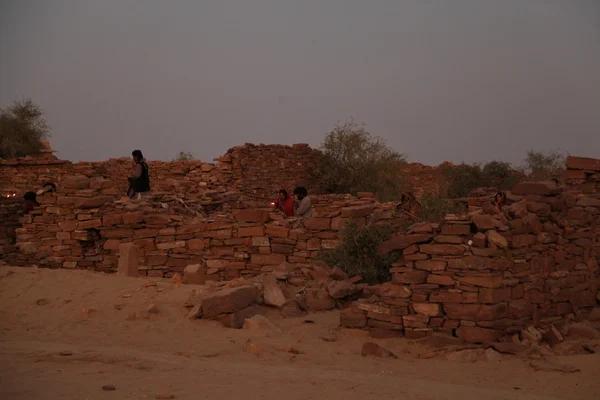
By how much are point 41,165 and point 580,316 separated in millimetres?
17180

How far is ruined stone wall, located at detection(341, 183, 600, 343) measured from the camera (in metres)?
6.63

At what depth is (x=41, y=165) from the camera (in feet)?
65.2

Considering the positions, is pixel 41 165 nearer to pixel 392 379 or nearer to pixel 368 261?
pixel 368 261

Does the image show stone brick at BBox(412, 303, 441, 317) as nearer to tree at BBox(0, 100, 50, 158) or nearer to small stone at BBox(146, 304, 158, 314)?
small stone at BBox(146, 304, 158, 314)

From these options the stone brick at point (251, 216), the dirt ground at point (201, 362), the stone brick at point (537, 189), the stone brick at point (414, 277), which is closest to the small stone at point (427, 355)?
the dirt ground at point (201, 362)

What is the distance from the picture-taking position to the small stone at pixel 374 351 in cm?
637

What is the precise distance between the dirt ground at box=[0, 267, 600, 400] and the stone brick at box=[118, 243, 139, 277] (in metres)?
1.63

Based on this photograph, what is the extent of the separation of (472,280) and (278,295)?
2.50m

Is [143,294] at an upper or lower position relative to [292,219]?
lower

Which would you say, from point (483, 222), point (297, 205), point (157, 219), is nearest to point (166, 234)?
point (157, 219)

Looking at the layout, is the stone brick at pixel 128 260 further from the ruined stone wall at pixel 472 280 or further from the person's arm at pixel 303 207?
the ruined stone wall at pixel 472 280

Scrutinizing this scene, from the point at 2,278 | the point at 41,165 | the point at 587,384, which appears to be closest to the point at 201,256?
the point at 2,278

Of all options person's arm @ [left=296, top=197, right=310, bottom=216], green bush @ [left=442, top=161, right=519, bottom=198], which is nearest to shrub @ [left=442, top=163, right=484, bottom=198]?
green bush @ [left=442, top=161, right=519, bottom=198]

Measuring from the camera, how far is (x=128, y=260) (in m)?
10.3
